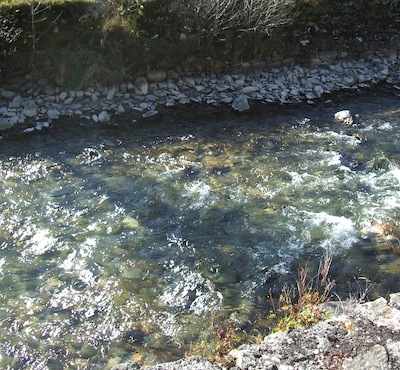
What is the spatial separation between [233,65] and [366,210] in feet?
21.6

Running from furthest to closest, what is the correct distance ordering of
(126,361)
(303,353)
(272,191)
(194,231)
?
(272,191) < (194,231) < (126,361) < (303,353)

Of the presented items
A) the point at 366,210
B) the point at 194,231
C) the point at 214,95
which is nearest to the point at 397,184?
the point at 366,210

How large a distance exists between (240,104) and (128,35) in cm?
341

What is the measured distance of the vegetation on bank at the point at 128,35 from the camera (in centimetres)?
1183

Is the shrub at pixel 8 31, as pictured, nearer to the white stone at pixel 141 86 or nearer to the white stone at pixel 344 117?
the white stone at pixel 141 86

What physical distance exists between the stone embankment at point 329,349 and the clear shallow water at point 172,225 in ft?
5.52

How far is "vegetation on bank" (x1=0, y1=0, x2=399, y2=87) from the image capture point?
11.8 meters

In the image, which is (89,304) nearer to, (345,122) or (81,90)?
(81,90)

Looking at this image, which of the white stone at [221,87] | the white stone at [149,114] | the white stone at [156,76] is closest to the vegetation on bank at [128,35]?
the white stone at [156,76]

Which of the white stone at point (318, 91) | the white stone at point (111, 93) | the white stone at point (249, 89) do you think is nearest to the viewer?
the white stone at point (111, 93)

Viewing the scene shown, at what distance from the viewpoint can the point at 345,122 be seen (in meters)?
11.9

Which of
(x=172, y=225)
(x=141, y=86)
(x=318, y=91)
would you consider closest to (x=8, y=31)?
(x=141, y=86)

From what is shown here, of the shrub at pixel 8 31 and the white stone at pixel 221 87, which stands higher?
the shrub at pixel 8 31

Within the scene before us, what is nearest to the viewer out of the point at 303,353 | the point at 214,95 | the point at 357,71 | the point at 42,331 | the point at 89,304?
the point at 303,353
